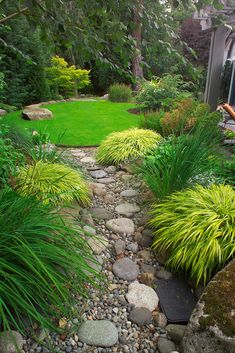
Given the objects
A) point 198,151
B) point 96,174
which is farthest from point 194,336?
point 96,174

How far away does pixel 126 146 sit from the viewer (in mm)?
4469

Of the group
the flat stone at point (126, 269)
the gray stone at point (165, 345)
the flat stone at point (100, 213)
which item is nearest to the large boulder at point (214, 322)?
the gray stone at point (165, 345)

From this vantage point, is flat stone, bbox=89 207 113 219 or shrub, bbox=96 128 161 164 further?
shrub, bbox=96 128 161 164

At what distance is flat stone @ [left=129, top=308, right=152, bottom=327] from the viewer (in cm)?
195

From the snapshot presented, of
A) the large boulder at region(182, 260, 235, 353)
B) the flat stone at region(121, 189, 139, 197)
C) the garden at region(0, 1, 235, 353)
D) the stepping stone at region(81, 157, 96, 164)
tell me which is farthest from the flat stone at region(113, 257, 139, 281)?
the stepping stone at region(81, 157, 96, 164)

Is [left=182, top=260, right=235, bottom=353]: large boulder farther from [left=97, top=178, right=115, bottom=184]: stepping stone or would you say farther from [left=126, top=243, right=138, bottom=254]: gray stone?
[left=97, top=178, right=115, bottom=184]: stepping stone

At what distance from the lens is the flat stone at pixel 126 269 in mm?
2338

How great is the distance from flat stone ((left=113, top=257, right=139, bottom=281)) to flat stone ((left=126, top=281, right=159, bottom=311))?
94 mm

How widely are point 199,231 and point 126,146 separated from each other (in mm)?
2453

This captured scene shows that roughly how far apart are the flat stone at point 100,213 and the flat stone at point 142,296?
936 millimetres

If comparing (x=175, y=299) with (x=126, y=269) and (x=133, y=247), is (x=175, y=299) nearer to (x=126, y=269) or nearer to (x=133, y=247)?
(x=126, y=269)

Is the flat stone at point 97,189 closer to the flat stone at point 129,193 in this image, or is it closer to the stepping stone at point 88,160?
the flat stone at point 129,193

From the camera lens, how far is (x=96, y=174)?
13.7ft

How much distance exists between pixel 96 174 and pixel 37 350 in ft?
8.76
